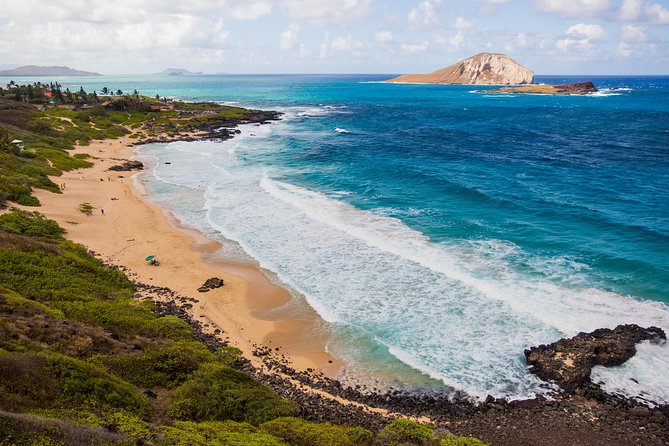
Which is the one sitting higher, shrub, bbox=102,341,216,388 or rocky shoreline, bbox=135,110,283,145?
rocky shoreline, bbox=135,110,283,145

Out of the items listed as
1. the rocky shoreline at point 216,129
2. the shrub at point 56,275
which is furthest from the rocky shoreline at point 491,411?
the rocky shoreline at point 216,129

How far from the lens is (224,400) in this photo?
16.5 m

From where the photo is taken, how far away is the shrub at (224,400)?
15.8 m

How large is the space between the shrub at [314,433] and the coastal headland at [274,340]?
1.31 meters

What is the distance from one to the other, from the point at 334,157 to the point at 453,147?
21.4m

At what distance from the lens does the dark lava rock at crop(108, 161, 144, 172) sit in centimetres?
6069

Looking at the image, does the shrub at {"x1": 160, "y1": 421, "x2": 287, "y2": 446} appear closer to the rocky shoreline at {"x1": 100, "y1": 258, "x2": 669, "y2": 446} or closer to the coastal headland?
the rocky shoreline at {"x1": 100, "y1": 258, "x2": 669, "y2": 446}

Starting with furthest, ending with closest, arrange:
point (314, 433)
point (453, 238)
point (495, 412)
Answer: point (453, 238)
point (495, 412)
point (314, 433)

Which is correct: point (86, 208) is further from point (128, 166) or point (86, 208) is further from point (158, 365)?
point (158, 365)

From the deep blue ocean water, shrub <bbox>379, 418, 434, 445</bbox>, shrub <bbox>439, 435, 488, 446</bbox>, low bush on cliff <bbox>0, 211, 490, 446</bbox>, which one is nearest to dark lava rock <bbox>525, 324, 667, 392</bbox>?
the deep blue ocean water

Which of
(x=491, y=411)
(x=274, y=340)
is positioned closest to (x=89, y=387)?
(x=274, y=340)

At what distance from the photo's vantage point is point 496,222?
40000 millimetres

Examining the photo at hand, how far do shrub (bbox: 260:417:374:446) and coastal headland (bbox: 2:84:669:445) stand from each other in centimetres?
131

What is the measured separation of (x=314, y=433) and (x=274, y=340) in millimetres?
9075
